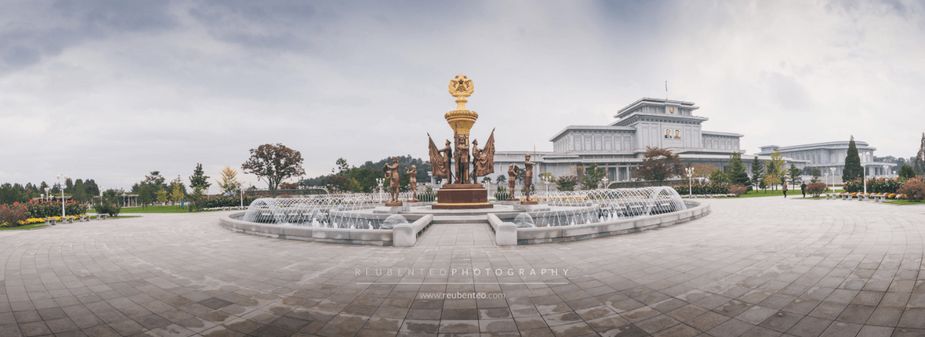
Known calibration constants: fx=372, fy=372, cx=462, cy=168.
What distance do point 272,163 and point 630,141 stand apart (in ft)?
251

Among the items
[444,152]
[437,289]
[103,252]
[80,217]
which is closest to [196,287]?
[437,289]

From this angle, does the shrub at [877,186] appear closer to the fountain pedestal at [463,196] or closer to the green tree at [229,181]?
the fountain pedestal at [463,196]

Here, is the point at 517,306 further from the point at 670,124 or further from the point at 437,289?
the point at 670,124

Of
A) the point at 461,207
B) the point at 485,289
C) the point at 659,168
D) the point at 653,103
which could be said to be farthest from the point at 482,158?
the point at 653,103

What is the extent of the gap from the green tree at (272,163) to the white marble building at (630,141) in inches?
1717

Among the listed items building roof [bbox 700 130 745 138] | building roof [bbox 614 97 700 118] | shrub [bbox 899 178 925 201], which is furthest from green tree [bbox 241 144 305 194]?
building roof [bbox 700 130 745 138]

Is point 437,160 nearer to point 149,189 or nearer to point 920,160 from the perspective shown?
point 149,189

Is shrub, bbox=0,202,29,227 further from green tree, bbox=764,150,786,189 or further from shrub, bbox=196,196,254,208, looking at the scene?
green tree, bbox=764,150,786,189

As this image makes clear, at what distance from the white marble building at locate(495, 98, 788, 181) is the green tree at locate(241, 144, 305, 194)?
143 ft

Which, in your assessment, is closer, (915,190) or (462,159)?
(915,190)

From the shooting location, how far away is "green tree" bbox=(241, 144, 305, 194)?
4938 cm

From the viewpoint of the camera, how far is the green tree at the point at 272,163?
49.4 metres

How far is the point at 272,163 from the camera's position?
5000cm

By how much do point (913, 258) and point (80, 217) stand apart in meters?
33.3
